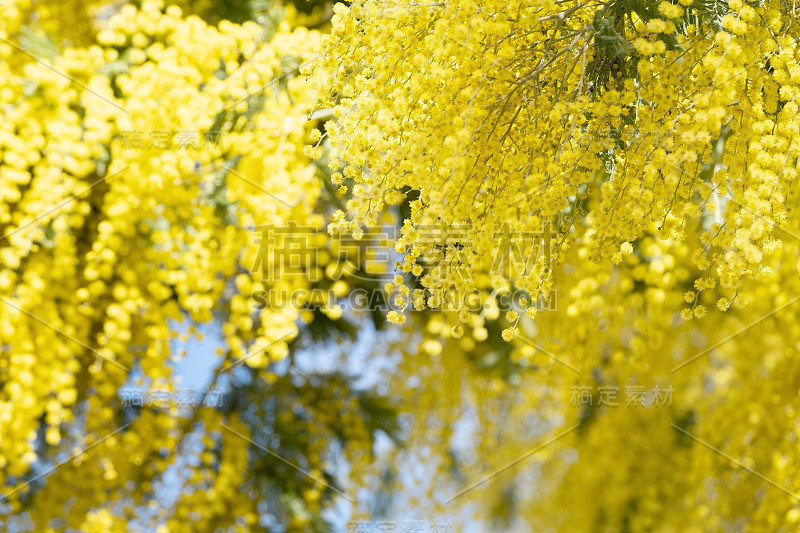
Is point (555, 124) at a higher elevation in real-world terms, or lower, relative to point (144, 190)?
lower

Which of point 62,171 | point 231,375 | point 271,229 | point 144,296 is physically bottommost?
point 231,375

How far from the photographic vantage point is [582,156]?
1275 mm

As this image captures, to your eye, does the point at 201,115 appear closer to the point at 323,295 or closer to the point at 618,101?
the point at 323,295

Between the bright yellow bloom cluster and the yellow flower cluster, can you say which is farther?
the yellow flower cluster

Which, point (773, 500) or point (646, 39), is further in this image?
point (773, 500)

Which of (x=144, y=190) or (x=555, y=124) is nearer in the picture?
(x=555, y=124)

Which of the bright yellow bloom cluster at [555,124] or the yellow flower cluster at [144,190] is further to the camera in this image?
the yellow flower cluster at [144,190]

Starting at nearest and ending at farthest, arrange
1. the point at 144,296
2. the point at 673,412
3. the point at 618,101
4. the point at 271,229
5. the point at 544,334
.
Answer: the point at 618,101, the point at 271,229, the point at 144,296, the point at 544,334, the point at 673,412

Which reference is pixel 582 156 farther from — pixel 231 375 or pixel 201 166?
pixel 231 375

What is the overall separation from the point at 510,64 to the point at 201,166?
1496 millimetres

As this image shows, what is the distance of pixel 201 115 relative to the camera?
2.40 metres

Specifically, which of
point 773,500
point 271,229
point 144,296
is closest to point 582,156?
point 271,229

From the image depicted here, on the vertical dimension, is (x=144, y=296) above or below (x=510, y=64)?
below

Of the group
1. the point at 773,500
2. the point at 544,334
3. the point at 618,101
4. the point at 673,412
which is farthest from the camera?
the point at 673,412
